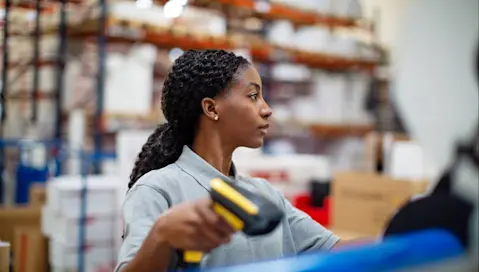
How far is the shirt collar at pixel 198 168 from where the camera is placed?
1.29 metres

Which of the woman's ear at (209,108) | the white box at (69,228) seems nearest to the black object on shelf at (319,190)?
the white box at (69,228)

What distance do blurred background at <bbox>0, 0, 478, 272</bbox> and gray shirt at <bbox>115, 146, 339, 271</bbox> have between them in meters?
0.80

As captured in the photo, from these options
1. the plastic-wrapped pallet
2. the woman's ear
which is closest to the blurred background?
the plastic-wrapped pallet

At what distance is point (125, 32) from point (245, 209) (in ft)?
14.0

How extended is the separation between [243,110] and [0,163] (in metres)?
4.25

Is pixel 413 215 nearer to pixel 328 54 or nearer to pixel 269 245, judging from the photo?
pixel 269 245

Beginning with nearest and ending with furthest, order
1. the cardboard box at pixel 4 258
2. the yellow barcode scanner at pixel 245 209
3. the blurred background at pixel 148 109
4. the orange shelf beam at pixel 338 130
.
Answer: the yellow barcode scanner at pixel 245 209 < the cardboard box at pixel 4 258 < the blurred background at pixel 148 109 < the orange shelf beam at pixel 338 130

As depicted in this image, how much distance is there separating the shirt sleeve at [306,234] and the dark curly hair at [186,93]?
304 mm

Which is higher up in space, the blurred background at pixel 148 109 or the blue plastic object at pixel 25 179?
the blurred background at pixel 148 109

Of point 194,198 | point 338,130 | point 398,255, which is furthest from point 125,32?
point 398,255

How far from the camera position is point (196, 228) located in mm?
770

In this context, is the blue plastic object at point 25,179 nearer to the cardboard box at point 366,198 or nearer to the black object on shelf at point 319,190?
the black object on shelf at point 319,190

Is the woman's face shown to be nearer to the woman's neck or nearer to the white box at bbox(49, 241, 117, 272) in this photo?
the woman's neck

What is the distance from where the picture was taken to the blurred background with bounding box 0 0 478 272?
349 centimetres
